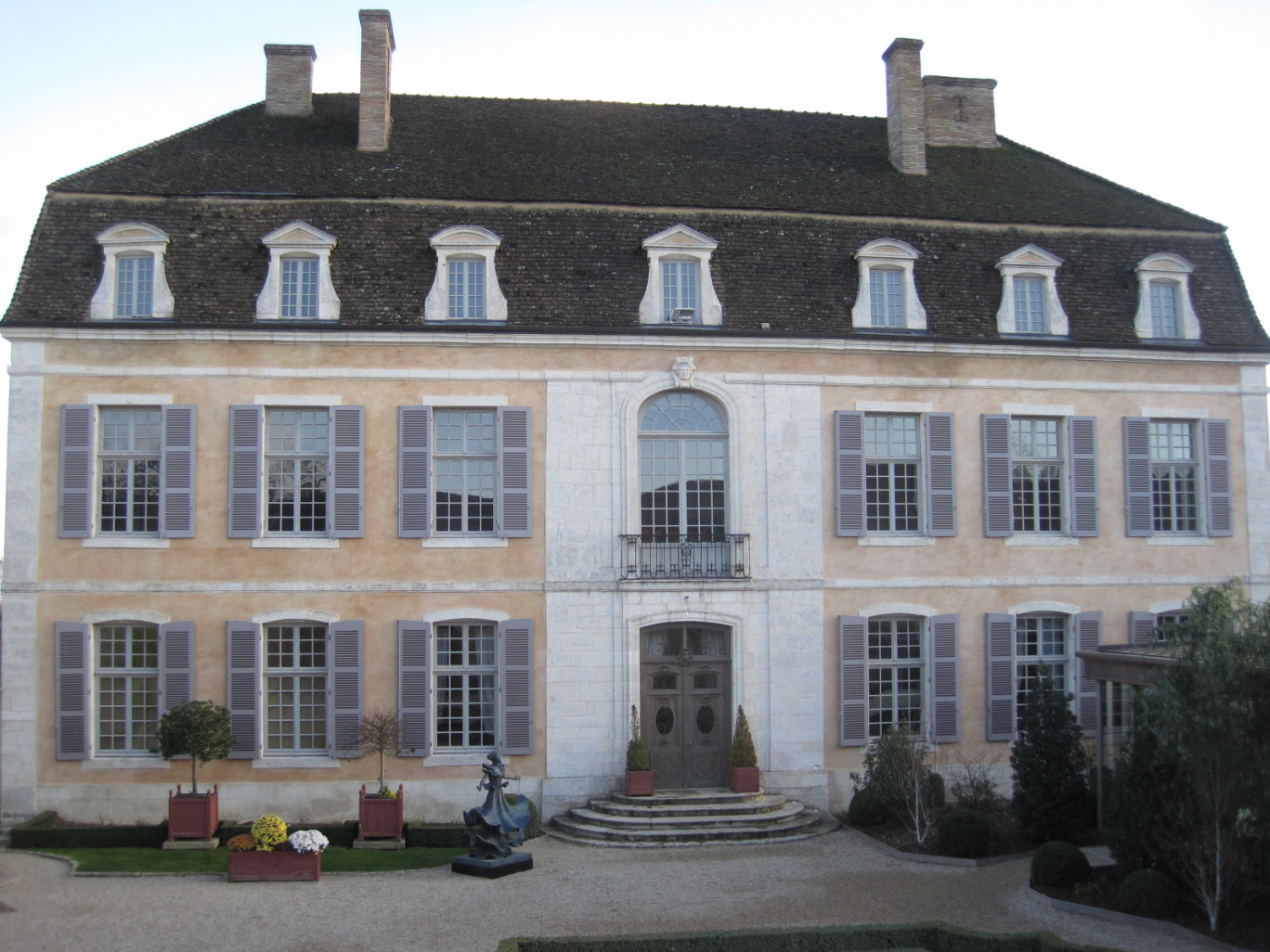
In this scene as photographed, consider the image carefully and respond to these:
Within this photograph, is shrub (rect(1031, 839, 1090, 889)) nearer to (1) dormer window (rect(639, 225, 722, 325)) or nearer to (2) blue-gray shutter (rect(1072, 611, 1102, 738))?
(2) blue-gray shutter (rect(1072, 611, 1102, 738))

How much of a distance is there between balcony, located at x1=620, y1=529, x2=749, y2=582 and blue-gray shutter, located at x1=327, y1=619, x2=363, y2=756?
167 inches

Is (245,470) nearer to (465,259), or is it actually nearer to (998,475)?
(465,259)

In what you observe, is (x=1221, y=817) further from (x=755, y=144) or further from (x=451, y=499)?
(x=755, y=144)

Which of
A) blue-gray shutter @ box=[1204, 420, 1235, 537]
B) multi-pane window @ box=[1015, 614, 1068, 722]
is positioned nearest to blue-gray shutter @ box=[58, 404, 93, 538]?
multi-pane window @ box=[1015, 614, 1068, 722]

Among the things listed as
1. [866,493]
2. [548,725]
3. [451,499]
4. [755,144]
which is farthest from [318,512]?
[755,144]

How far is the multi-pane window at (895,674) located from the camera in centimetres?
1959

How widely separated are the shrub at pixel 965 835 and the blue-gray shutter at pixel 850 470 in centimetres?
491

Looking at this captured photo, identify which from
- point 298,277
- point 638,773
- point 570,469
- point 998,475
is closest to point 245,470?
point 298,277

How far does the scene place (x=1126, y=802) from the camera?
1372 centimetres

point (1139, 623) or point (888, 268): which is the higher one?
point (888, 268)

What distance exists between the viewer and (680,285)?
19.6 metres

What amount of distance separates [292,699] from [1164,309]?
15.6 m

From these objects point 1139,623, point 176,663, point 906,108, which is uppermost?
point 906,108

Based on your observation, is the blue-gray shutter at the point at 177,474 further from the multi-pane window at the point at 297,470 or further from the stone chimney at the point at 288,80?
the stone chimney at the point at 288,80
